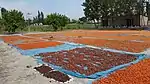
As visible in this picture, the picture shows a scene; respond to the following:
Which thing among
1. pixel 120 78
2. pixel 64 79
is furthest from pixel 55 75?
pixel 120 78

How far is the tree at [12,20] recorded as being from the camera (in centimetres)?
3519

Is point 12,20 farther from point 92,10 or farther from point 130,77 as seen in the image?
point 130,77

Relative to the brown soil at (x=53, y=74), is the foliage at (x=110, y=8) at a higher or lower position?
higher

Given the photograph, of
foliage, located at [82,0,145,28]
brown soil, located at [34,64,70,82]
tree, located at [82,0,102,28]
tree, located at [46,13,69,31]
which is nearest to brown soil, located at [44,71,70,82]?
brown soil, located at [34,64,70,82]

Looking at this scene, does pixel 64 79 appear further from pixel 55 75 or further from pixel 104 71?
pixel 104 71

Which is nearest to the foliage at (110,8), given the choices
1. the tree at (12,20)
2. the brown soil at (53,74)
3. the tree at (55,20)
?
the tree at (55,20)

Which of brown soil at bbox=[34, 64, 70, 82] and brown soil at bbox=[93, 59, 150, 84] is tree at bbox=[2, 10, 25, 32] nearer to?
brown soil at bbox=[34, 64, 70, 82]

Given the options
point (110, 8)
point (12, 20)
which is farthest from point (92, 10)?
point (12, 20)

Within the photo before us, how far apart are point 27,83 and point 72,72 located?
151cm

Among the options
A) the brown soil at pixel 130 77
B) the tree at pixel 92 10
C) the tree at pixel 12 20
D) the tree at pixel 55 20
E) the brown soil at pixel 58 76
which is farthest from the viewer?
the tree at pixel 92 10

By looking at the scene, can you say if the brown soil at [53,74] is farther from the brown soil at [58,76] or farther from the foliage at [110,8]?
the foliage at [110,8]

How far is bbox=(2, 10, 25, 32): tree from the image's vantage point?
35188 millimetres

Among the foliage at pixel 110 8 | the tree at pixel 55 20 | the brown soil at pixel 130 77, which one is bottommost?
the brown soil at pixel 130 77

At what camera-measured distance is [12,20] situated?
1375 inches
